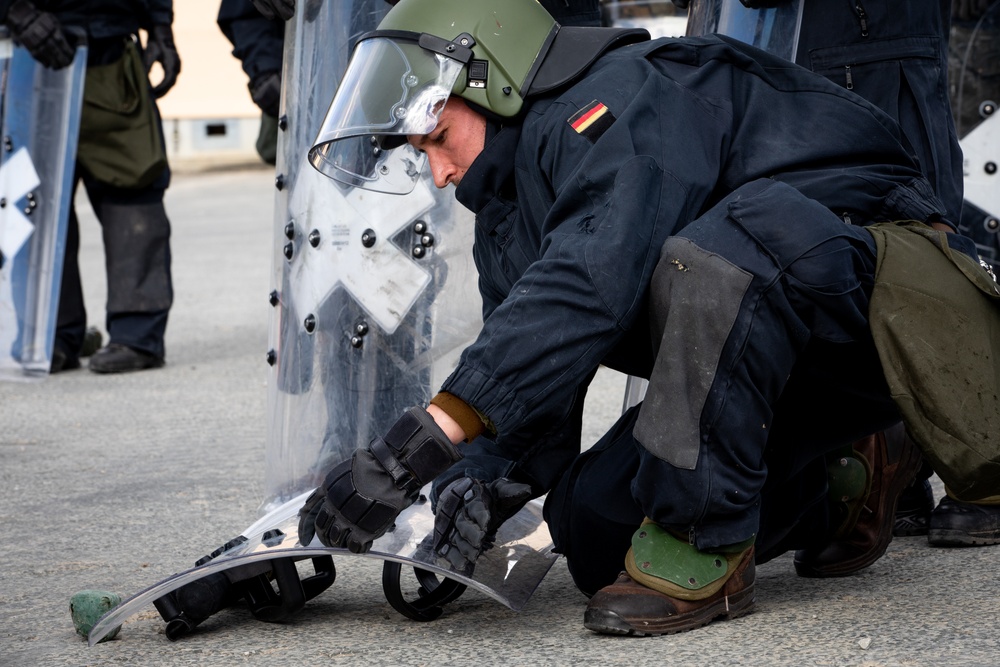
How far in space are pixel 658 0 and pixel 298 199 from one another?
442cm

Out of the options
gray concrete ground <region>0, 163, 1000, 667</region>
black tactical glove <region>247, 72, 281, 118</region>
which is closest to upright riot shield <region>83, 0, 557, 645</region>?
gray concrete ground <region>0, 163, 1000, 667</region>

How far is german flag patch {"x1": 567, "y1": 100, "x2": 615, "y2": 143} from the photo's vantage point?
6.66 feet

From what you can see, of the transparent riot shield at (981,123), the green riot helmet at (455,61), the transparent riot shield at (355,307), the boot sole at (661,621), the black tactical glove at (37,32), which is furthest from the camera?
the black tactical glove at (37,32)

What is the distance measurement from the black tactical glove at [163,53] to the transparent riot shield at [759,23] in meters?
2.82

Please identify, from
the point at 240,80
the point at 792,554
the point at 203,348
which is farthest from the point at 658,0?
the point at 240,80

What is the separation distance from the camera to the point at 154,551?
2.75 metres

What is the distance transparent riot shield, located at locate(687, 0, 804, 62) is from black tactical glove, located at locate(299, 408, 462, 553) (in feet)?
4.18

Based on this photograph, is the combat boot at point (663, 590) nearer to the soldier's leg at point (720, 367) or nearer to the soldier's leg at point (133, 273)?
the soldier's leg at point (720, 367)

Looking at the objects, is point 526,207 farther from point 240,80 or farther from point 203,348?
point 240,80

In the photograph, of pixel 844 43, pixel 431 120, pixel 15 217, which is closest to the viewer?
pixel 431 120

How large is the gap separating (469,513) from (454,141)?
57 cm

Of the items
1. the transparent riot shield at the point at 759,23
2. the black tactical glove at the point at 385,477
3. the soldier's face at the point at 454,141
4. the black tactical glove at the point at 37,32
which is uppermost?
the transparent riot shield at the point at 759,23

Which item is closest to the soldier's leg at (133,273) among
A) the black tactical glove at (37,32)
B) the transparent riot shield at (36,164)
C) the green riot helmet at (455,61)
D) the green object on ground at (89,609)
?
the transparent riot shield at (36,164)

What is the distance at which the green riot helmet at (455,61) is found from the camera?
215cm
